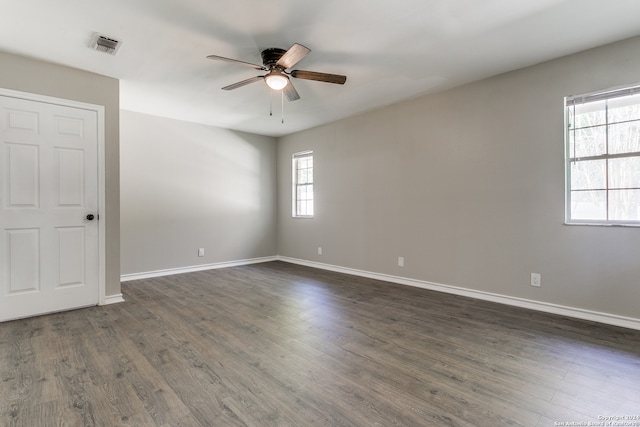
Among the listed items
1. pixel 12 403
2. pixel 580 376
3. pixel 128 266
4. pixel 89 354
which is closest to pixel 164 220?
pixel 128 266

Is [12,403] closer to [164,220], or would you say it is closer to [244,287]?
[244,287]

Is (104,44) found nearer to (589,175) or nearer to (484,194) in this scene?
(484,194)

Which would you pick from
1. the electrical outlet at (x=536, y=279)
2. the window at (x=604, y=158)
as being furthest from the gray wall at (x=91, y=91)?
the window at (x=604, y=158)

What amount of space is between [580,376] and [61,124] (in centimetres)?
500

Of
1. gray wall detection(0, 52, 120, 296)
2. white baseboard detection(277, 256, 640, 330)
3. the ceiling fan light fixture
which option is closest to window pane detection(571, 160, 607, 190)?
white baseboard detection(277, 256, 640, 330)

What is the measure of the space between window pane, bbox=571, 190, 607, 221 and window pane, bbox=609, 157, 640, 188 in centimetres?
13

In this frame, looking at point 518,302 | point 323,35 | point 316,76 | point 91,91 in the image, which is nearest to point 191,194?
point 91,91

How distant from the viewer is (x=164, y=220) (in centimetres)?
501

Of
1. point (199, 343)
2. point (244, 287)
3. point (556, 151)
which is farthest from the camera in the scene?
point (244, 287)

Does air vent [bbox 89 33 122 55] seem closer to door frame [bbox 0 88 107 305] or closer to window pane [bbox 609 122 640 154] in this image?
door frame [bbox 0 88 107 305]

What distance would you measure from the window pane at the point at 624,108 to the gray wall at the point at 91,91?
5.18m

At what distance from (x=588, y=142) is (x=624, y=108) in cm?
38

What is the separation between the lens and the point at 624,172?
2.84 meters

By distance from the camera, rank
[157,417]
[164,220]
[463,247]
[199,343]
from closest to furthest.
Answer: [157,417] → [199,343] → [463,247] → [164,220]
